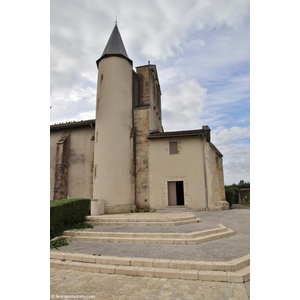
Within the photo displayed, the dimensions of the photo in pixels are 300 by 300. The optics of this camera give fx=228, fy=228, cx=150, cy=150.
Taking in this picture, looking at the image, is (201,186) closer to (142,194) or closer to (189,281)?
(142,194)

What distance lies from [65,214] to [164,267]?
5407 millimetres

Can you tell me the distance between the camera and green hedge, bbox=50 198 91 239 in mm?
8039

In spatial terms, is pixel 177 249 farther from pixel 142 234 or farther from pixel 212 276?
pixel 212 276

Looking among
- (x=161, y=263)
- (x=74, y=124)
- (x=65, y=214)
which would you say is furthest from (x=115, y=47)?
(x=161, y=263)

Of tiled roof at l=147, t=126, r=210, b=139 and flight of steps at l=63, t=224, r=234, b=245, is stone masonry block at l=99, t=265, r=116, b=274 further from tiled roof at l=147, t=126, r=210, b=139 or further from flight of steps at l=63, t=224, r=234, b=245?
tiled roof at l=147, t=126, r=210, b=139

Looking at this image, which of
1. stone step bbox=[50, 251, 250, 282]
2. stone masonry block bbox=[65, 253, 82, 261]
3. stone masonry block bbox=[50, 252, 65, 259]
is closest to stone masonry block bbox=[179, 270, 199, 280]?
stone step bbox=[50, 251, 250, 282]

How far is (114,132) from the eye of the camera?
595 inches

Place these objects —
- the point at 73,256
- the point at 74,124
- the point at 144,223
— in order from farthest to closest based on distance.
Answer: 1. the point at 74,124
2. the point at 144,223
3. the point at 73,256

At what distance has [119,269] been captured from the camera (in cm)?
463

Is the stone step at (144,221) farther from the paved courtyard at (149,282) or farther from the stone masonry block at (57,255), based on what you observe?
the stone masonry block at (57,255)

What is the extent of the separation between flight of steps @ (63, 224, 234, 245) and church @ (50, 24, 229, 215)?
502 centimetres
